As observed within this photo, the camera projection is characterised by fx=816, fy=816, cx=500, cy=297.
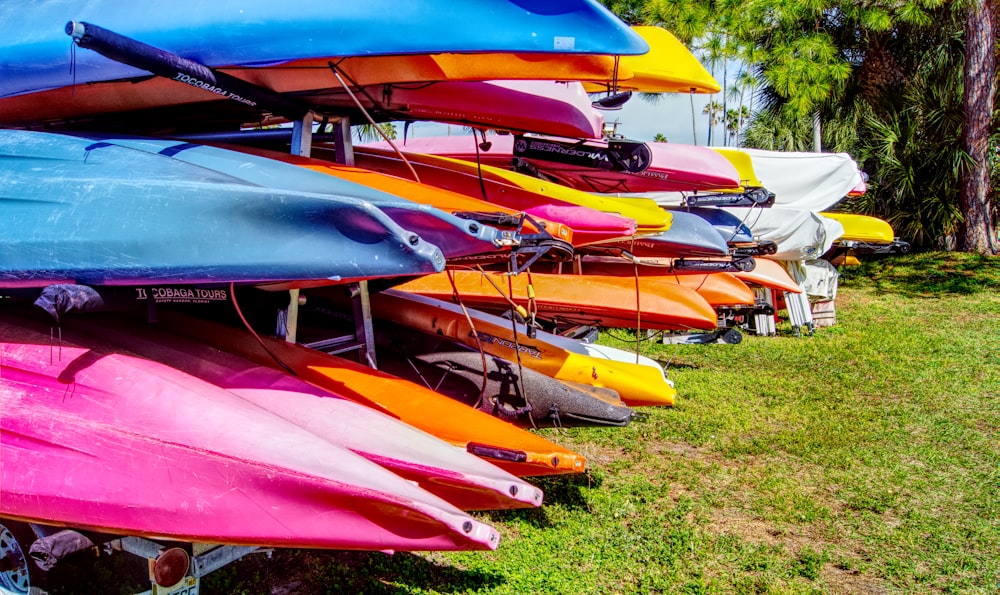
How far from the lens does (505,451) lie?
422 centimetres

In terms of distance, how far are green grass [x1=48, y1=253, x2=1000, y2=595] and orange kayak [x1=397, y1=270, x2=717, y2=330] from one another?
0.89 meters

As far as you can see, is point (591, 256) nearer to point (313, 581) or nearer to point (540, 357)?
point (540, 357)

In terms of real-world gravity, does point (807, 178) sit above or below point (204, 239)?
above

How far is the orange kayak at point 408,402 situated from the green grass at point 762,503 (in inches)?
23.0

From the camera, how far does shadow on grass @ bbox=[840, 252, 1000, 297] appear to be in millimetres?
14547

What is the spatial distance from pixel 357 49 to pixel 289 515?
8.06 ft

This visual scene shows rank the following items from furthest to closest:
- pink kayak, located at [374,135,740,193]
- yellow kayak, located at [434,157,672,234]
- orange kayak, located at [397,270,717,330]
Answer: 1. pink kayak, located at [374,135,740,193]
2. orange kayak, located at [397,270,717,330]
3. yellow kayak, located at [434,157,672,234]

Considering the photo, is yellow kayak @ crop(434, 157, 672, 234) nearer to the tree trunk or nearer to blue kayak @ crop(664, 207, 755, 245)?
blue kayak @ crop(664, 207, 755, 245)

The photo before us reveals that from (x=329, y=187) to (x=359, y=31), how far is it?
935 millimetres

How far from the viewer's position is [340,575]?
13.7 feet

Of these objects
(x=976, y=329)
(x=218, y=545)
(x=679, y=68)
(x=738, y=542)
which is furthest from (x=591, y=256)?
(x=976, y=329)

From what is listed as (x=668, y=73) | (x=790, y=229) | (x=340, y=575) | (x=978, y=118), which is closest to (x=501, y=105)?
(x=668, y=73)

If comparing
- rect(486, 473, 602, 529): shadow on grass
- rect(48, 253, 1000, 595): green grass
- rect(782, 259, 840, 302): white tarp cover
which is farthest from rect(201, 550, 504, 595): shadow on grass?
rect(782, 259, 840, 302): white tarp cover

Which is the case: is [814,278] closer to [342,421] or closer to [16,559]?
[342,421]
